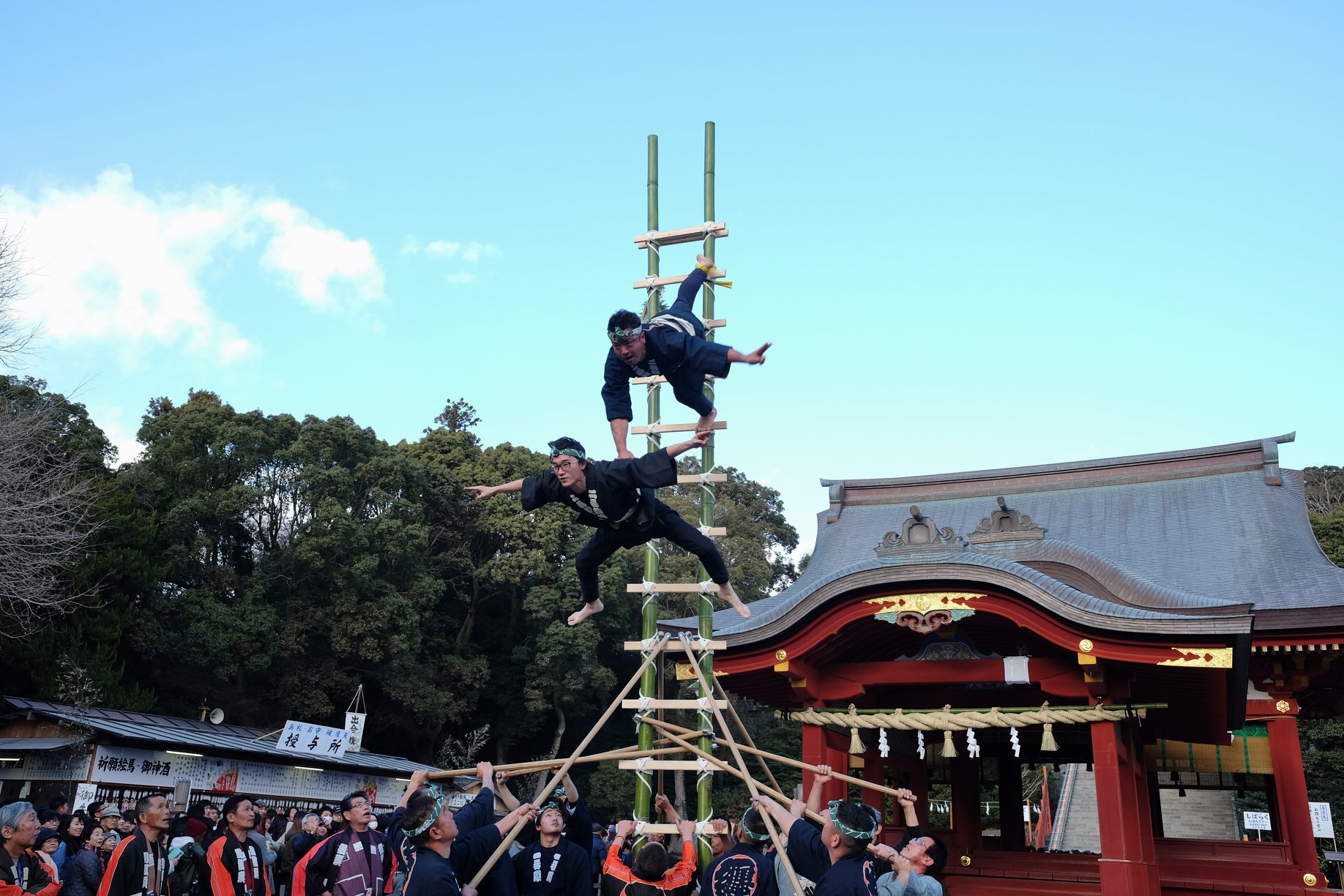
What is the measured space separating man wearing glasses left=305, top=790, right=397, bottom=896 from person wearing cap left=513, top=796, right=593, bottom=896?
5.97 feet

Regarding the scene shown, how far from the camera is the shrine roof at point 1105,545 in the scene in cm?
1036

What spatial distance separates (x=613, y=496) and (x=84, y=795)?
13670 millimetres

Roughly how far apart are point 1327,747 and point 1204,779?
492 inches

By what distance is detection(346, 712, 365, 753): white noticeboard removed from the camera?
21.1 metres

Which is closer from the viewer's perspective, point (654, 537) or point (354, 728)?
point (654, 537)

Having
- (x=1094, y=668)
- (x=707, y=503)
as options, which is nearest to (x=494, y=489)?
(x=707, y=503)

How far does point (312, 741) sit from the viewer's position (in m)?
19.6

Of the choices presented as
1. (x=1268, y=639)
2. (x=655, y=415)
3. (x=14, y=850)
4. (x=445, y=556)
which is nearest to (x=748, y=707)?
(x=445, y=556)

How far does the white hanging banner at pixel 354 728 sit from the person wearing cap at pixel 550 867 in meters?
16.6

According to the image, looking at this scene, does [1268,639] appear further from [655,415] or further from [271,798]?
[271,798]

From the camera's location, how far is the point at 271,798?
18953mm

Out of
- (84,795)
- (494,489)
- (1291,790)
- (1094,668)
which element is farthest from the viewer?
(84,795)

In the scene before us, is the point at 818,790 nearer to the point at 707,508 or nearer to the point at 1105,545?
the point at 707,508

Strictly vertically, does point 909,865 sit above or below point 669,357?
below
